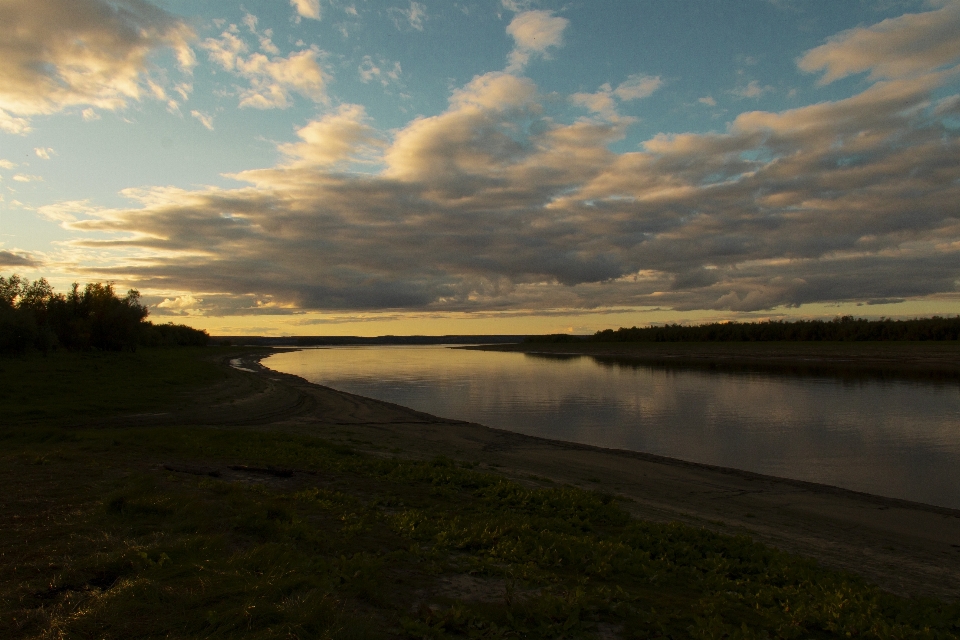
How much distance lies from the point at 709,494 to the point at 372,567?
31.6 ft

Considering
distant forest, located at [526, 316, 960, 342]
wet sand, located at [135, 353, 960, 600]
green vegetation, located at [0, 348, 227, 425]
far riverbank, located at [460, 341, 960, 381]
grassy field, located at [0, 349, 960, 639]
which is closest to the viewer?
grassy field, located at [0, 349, 960, 639]

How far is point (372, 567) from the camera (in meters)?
6.40

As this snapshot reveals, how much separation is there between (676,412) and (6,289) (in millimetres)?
72624

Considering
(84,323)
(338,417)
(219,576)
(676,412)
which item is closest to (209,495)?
(219,576)

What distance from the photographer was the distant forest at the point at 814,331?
278ft

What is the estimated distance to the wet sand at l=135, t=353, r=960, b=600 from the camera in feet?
30.3

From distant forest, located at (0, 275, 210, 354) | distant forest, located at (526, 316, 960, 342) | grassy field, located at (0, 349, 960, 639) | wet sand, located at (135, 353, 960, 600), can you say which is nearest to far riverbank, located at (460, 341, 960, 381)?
distant forest, located at (526, 316, 960, 342)

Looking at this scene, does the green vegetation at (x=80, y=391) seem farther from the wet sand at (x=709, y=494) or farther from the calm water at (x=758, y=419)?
the calm water at (x=758, y=419)

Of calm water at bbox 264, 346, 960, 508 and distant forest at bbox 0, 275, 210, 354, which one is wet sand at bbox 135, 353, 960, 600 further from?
distant forest at bbox 0, 275, 210, 354

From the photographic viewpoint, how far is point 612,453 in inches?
734

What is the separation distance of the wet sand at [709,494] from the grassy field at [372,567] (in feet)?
5.68

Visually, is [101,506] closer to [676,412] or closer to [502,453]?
[502,453]

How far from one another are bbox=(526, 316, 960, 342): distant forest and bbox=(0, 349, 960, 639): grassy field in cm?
9607

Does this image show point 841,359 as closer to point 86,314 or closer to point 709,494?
point 709,494
